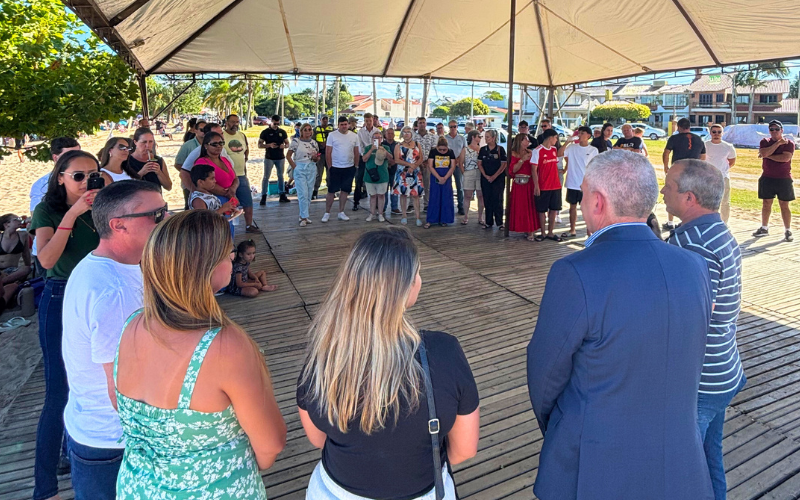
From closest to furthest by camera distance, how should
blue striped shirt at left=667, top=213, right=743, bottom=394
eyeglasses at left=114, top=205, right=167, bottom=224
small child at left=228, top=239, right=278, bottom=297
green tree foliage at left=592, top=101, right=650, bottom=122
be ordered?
1. eyeglasses at left=114, top=205, right=167, bottom=224
2. blue striped shirt at left=667, top=213, right=743, bottom=394
3. small child at left=228, top=239, right=278, bottom=297
4. green tree foliage at left=592, top=101, right=650, bottom=122

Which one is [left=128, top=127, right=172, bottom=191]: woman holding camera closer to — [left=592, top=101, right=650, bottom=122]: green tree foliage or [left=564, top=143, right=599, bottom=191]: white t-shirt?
[left=564, top=143, right=599, bottom=191]: white t-shirt

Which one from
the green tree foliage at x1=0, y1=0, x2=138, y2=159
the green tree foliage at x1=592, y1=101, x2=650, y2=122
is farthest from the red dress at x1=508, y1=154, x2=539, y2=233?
the green tree foliage at x1=592, y1=101, x2=650, y2=122

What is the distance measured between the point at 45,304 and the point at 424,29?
26.6 feet

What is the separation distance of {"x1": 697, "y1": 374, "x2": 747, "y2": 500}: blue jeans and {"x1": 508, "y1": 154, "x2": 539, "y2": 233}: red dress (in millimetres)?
6025

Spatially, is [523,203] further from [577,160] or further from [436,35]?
[436,35]

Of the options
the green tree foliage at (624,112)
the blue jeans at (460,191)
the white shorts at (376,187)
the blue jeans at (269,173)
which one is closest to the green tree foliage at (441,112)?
the green tree foliage at (624,112)

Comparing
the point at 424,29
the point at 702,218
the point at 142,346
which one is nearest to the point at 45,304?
the point at 142,346

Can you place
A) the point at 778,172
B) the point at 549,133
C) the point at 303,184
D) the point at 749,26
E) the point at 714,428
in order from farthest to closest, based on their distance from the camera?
1. the point at 303,184
2. the point at 778,172
3. the point at 549,133
4. the point at 749,26
5. the point at 714,428

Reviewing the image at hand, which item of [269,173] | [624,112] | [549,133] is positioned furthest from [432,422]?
[624,112]

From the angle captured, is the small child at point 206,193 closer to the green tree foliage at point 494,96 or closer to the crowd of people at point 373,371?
the crowd of people at point 373,371

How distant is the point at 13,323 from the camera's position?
4.95 metres

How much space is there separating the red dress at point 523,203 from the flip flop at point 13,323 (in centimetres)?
646

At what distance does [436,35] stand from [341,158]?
113 inches

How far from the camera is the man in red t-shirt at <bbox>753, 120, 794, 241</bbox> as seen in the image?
25.5 ft
